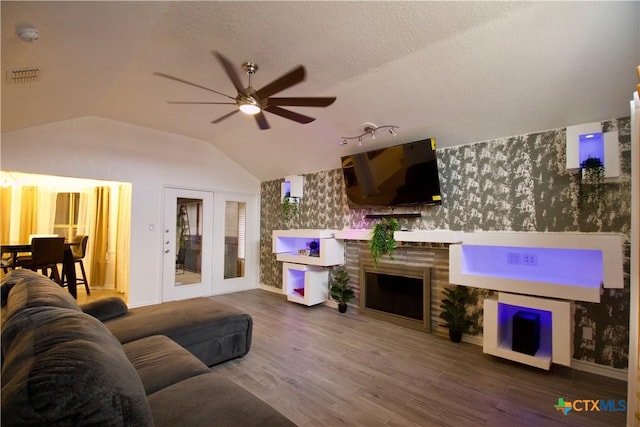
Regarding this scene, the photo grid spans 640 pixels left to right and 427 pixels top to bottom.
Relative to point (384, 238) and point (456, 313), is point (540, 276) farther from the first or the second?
point (384, 238)

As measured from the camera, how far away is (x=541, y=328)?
9.60ft

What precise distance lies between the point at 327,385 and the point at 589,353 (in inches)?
101

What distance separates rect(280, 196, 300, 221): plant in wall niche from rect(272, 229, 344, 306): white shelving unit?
18.7 inches

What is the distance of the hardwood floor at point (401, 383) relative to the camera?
6.75 feet

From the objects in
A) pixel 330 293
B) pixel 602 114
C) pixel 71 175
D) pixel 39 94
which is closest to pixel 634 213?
pixel 602 114

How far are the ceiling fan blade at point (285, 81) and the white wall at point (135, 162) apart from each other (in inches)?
137

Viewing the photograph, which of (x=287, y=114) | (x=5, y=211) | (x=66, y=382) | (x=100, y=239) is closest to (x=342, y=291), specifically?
(x=287, y=114)

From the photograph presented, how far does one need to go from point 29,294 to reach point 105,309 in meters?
1.30

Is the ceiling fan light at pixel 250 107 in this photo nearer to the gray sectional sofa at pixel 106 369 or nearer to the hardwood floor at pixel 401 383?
the gray sectional sofa at pixel 106 369

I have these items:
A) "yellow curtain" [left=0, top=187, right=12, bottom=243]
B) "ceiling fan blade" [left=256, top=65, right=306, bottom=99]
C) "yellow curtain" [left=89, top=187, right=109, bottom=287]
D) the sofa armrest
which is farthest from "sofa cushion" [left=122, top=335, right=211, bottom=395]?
"yellow curtain" [left=0, top=187, right=12, bottom=243]

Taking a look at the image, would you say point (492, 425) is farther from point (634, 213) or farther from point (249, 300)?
point (249, 300)

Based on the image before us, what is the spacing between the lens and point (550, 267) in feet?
9.99

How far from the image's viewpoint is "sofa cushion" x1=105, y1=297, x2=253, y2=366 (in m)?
2.40

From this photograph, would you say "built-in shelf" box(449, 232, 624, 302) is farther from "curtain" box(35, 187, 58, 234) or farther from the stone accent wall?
"curtain" box(35, 187, 58, 234)
